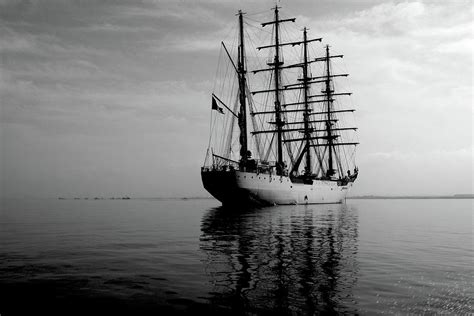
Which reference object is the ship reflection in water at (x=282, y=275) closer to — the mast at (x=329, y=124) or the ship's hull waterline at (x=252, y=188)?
the ship's hull waterline at (x=252, y=188)

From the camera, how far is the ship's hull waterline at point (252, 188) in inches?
2202

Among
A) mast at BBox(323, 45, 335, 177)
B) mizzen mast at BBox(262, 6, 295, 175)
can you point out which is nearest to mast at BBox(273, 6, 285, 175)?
mizzen mast at BBox(262, 6, 295, 175)

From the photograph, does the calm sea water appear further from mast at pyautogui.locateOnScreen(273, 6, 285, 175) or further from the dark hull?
mast at pyautogui.locateOnScreen(273, 6, 285, 175)

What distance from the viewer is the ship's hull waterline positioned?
184 ft

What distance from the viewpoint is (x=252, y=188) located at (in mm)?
58125

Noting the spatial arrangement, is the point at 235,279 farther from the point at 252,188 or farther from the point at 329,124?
the point at 329,124

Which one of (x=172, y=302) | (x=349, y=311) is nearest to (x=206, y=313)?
(x=172, y=302)

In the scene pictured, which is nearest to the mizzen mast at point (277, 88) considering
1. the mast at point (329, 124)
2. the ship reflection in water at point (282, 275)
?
the mast at point (329, 124)

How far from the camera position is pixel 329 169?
3711 inches

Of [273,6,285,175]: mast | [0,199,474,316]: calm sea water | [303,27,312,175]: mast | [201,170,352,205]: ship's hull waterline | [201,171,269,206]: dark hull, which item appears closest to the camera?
[0,199,474,316]: calm sea water

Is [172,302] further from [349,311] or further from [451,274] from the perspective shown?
[451,274]

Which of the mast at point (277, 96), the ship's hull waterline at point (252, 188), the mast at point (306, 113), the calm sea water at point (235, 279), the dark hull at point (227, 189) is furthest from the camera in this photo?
the mast at point (306, 113)

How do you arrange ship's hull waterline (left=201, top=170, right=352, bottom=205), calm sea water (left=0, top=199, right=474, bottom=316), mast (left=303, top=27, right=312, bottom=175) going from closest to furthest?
1. calm sea water (left=0, top=199, right=474, bottom=316)
2. ship's hull waterline (left=201, top=170, right=352, bottom=205)
3. mast (left=303, top=27, right=312, bottom=175)

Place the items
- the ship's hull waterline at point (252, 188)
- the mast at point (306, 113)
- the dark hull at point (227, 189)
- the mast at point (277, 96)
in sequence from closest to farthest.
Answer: the dark hull at point (227, 189), the ship's hull waterline at point (252, 188), the mast at point (277, 96), the mast at point (306, 113)
